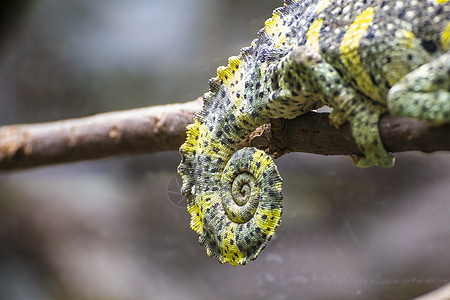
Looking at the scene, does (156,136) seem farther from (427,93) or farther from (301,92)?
(427,93)

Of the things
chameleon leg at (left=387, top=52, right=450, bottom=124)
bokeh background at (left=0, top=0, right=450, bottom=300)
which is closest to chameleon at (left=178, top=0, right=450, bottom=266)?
chameleon leg at (left=387, top=52, right=450, bottom=124)

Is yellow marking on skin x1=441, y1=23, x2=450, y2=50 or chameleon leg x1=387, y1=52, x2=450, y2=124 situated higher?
yellow marking on skin x1=441, y1=23, x2=450, y2=50

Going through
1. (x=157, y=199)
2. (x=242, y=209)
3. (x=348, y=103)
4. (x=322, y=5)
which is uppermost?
(x=322, y=5)

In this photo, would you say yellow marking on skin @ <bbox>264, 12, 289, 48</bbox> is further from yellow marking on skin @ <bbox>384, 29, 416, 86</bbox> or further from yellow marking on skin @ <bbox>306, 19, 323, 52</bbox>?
yellow marking on skin @ <bbox>384, 29, 416, 86</bbox>

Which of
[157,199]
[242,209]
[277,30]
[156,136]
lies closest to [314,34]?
[277,30]

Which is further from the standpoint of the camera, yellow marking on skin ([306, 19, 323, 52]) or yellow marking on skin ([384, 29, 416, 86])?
yellow marking on skin ([306, 19, 323, 52])

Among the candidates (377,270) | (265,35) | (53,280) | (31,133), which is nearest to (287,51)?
(265,35)
